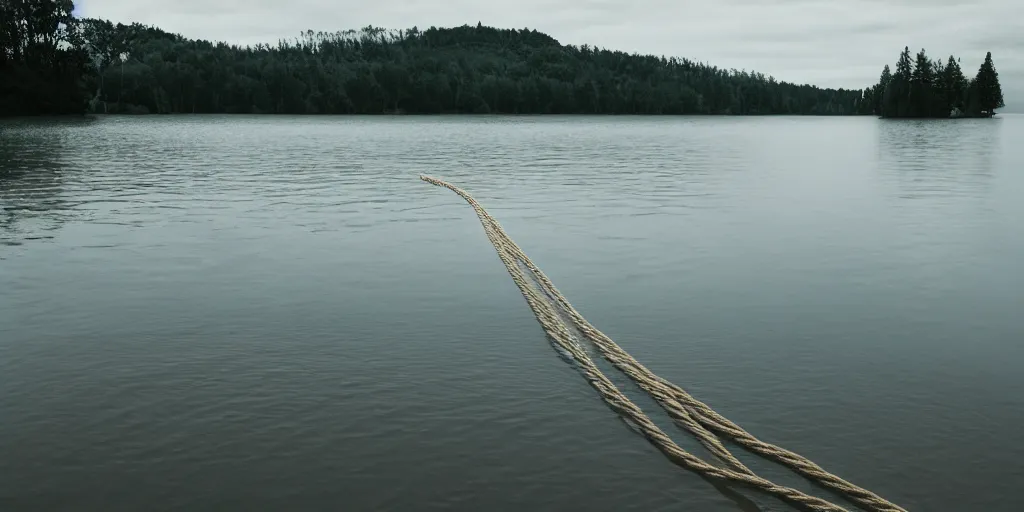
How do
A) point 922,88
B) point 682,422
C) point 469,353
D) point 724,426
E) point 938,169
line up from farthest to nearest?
1. point 922,88
2. point 938,169
3. point 469,353
4. point 682,422
5. point 724,426

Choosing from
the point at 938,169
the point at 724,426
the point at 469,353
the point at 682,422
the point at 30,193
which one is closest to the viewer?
the point at 724,426

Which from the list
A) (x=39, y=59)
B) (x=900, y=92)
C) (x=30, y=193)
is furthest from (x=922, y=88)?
(x=30, y=193)

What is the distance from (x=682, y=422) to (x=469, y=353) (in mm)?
2739

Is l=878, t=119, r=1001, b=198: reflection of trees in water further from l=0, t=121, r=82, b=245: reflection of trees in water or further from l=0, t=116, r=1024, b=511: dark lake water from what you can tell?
l=0, t=121, r=82, b=245: reflection of trees in water

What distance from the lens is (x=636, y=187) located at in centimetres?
2914

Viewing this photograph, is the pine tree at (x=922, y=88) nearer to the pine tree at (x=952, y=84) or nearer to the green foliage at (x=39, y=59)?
the pine tree at (x=952, y=84)

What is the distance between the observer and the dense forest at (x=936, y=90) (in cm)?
17525

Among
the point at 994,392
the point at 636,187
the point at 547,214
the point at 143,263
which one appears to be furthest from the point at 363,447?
the point at 636,187

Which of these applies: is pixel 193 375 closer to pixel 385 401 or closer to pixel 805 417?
pixel 385 401

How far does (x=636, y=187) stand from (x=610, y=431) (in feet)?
73.0

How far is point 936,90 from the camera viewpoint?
17938 cm

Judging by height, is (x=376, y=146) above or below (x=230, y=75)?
below

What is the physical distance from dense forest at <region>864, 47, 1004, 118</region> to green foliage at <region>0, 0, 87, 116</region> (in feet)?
459

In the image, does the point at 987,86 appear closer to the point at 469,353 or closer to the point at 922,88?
the point at 922,88
